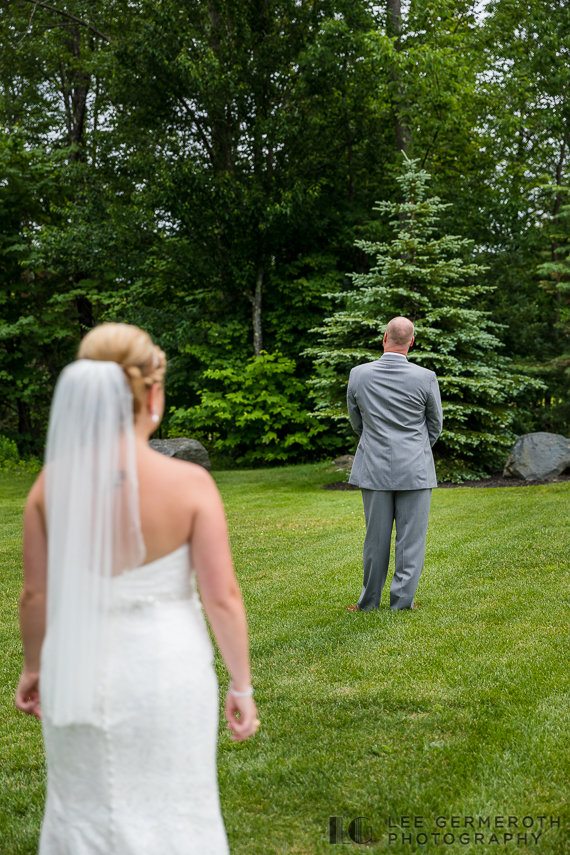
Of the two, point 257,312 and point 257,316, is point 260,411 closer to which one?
point 257,316

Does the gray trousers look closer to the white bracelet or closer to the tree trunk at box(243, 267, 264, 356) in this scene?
the white bracelet

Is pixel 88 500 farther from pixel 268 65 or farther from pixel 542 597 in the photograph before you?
pixel 268 65

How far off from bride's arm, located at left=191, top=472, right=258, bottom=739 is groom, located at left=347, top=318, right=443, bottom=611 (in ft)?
13.0

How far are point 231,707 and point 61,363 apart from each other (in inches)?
961

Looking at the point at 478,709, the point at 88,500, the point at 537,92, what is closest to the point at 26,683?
the point at 88,500

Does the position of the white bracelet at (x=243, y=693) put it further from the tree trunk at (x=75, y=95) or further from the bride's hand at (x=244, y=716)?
the tree trunk at (x=75, y=95)

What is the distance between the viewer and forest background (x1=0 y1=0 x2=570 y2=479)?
16781 mm

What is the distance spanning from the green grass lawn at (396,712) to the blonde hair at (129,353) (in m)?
2.01

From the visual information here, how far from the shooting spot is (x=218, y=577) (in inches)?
79.6

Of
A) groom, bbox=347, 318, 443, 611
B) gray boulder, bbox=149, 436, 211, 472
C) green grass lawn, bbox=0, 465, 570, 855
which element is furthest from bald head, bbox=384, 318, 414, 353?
gray boulder, bbox=149, 436, 211, 472

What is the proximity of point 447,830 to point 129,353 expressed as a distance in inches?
92.5

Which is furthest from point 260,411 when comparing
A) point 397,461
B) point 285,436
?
point 397,461

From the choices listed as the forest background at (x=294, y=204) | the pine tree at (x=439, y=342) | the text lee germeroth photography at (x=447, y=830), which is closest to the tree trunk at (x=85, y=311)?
the forest background at (x=294, y=204)

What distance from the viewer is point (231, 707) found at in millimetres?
2195
